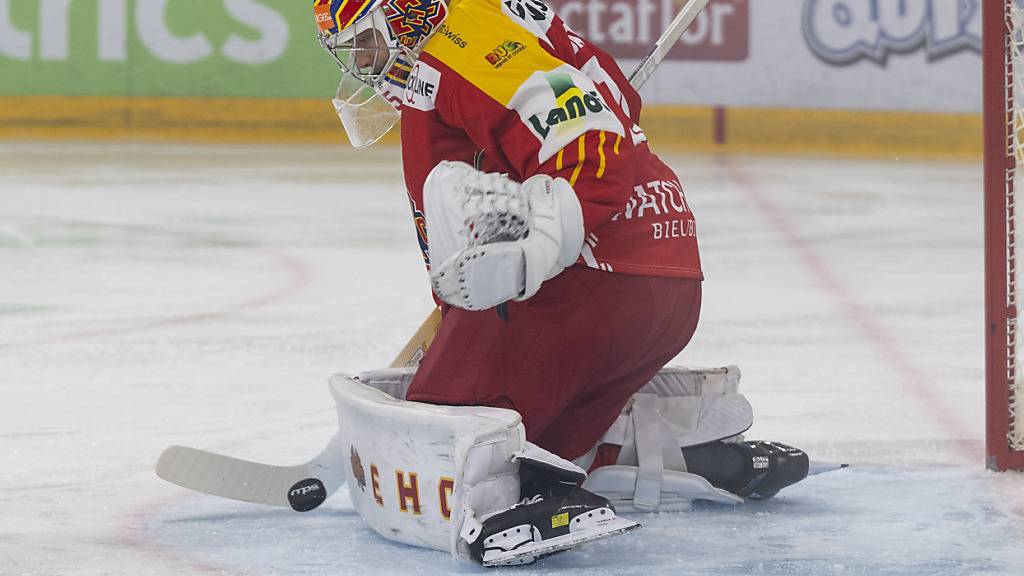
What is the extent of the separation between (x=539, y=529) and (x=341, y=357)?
5.37 feet

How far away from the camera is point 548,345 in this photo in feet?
7.14

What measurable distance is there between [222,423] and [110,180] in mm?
4353

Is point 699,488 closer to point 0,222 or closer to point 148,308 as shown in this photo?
point 148,308

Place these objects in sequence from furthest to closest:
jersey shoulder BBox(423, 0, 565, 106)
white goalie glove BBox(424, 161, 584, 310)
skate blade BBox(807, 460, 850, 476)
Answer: skate blade BBox(807, 460, 850, 476)
jersey shoulder BBox(423, 0, 565, 106)
white goalie glove BBox(424, 161, 584, 310)

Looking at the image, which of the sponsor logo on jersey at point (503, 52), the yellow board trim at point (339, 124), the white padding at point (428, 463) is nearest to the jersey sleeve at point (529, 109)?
the sponsor logo on jersey at point (503, 52)

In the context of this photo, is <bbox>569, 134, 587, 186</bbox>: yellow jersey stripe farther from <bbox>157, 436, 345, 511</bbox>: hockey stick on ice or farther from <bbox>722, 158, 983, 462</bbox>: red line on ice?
<bbox>722, 158, 983, 462</bbox>: red line on ice

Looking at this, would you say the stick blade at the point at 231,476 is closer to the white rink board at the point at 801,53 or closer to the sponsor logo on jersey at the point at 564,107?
the sponsor logo on jersey at the point at 564,107

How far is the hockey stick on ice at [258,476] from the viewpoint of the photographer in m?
2.40

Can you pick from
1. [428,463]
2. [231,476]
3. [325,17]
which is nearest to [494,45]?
[325,17]

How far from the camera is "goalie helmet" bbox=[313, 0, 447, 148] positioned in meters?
2.20

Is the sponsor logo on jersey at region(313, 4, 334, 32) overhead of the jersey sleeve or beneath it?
overhead

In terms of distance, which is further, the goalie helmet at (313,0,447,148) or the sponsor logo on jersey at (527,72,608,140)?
the goalie helmet at (313,0,447,148)

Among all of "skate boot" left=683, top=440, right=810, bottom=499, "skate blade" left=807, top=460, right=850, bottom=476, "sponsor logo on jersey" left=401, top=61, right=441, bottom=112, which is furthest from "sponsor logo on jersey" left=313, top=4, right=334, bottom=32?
"skate blade" left=807, top=460, right=850, bottom=476

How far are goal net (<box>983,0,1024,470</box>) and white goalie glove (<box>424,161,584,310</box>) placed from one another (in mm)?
847
